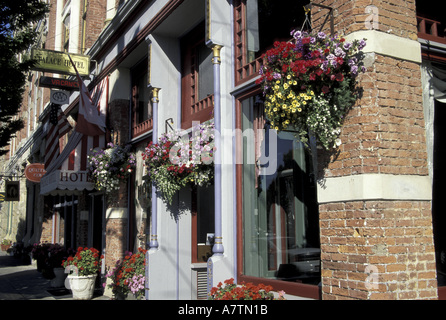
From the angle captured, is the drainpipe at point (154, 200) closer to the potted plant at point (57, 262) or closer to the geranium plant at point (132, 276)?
the geranium plant at point (132, 276)

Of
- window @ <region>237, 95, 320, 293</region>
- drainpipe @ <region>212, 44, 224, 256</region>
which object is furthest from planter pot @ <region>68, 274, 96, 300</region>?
window @ <region>237, 95, 320, 293</region>

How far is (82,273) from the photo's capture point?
36.7 feet

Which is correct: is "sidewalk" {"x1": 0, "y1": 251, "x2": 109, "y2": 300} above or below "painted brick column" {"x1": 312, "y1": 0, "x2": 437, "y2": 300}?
below

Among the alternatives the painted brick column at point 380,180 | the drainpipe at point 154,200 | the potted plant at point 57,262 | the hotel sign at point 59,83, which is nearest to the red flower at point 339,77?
the painted brick column at point 380,180

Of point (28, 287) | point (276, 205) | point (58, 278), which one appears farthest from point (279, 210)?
point (28, 287)

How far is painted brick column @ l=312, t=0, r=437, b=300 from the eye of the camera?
445 centimetres

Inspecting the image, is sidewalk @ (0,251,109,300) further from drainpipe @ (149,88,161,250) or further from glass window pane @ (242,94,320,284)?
glass window pane @ (242,94,320,284)

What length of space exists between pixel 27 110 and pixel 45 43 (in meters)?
8.56

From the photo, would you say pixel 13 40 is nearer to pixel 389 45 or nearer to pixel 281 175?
pixel 281 175

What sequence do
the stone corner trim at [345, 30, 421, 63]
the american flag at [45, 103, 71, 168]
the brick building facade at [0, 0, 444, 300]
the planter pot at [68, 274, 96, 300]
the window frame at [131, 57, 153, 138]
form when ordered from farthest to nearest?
1. the american flag at [45, 103, 71, 168]
2. the planter pot at [68, 274, 96, 300]
3. the window frame at [131, 57, 153, 138]
4. the stone corner trim at [345, 30, 421, 63]
5. the brick building facade at [0, 0, 444, 300]

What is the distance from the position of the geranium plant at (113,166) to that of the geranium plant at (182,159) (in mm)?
2472

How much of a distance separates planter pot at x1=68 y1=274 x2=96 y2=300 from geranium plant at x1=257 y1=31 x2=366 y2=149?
8290 millimetres

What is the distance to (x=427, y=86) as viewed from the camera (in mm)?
5383
